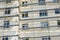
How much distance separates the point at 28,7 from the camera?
2166cm

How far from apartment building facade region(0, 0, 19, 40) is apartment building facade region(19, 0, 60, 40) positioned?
34.6 inches

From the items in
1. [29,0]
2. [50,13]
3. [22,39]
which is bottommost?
[22,39]

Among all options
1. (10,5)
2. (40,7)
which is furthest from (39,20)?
(10,5)

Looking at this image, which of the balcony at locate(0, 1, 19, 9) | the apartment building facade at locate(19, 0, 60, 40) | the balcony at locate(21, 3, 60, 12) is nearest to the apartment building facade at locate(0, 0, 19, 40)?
the balcony at locate(0, 1, 19, 9)

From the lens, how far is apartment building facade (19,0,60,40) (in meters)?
20.2

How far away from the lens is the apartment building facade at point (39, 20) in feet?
66.2

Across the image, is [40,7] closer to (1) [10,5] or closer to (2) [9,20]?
(1) [10,5]

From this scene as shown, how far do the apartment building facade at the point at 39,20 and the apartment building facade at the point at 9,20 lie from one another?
879mm

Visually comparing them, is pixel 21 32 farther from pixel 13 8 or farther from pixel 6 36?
pixel 13 8

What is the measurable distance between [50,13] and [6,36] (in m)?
6.05

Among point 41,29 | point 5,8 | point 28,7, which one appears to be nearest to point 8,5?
point 5,8

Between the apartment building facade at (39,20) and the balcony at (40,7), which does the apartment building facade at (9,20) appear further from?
the balcony at (40,7)

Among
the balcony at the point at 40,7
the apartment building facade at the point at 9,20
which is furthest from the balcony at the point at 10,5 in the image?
the balcony at the point at 40,7

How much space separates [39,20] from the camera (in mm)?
20922
